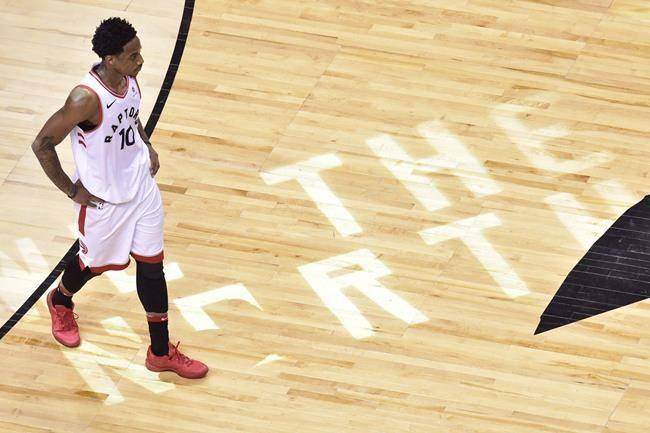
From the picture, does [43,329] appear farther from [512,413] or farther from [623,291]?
[623,291]

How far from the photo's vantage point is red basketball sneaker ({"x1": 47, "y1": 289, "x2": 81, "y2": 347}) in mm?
6133

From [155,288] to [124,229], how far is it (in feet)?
0.91

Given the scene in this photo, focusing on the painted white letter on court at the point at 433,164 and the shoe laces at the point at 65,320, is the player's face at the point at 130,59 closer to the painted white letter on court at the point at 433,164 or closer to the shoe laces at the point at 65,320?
the shoe laces at the point at 65,320

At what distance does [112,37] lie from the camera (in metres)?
5.31

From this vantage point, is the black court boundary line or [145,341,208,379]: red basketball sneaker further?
the black court boundary line

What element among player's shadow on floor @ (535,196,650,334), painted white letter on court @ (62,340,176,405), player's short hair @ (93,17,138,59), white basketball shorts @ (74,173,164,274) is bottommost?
player's shadow on floor @ (535,196,650,334)

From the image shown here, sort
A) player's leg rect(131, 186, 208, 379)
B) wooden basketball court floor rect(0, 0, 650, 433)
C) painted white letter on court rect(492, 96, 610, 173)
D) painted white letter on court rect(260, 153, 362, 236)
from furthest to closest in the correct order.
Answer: painted white letter on court rect(492, 96, 610, 173) < painted white letter on court rect(260, 153, 362, 236) < wooden basketball court floor rect(0, 0, 650, 433) < player's leg rect(131, 186, 208, 379)

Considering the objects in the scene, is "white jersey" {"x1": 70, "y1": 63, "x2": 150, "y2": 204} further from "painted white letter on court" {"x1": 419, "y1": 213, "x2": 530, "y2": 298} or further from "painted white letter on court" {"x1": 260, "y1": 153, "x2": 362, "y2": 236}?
"painted white letter on court" {"x1": 419, "y1": 213, "x2": 530, "y2": 298}

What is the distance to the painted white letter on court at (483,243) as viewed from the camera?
21.2 ft

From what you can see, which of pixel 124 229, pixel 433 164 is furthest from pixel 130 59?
pixel 433 164

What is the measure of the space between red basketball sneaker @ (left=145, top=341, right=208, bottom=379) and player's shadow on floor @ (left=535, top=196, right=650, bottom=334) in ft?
4.72

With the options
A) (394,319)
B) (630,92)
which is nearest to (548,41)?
(630,92)

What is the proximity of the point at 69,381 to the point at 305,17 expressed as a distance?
9.78 ft

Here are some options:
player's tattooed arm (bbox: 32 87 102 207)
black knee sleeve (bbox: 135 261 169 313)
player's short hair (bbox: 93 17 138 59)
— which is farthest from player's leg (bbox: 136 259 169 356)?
player's short hair (bbox: 93 17 138 59)
